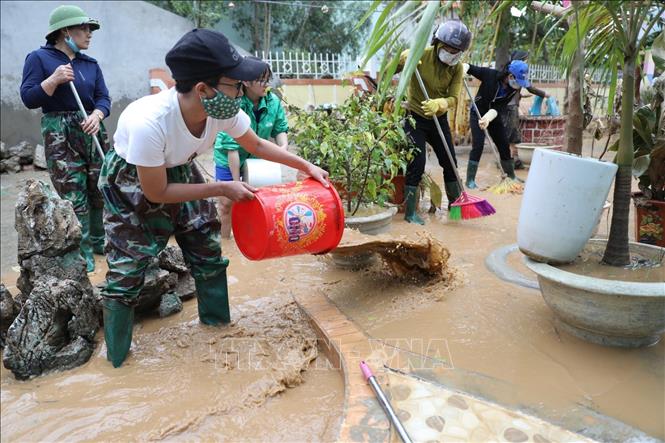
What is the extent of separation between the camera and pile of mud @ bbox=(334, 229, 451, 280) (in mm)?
3115

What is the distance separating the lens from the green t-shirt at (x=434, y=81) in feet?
15.5

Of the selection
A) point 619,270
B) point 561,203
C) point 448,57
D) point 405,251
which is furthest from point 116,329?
point 448,57

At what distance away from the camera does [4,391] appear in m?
→ 2.39

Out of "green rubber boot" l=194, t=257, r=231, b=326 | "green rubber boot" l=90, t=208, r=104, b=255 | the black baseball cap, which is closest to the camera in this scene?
the black baseball cap

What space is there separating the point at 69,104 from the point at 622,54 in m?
3.71

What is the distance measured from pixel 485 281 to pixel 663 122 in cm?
155

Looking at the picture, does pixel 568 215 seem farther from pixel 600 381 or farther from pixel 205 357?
pixel 205 357

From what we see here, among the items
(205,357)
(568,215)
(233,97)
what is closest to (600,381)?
(568,215)

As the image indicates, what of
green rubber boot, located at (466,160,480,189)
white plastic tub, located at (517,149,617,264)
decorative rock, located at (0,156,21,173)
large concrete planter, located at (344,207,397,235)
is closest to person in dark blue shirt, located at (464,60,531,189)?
green rubber boot, located at (466,160,480,189)

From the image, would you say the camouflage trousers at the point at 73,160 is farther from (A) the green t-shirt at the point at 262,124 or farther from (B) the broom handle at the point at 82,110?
(A) the green t-shirt at the point at 262,124

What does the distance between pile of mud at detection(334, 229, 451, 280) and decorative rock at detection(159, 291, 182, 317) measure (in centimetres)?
108

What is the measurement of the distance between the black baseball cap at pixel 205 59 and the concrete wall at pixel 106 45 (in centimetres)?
795

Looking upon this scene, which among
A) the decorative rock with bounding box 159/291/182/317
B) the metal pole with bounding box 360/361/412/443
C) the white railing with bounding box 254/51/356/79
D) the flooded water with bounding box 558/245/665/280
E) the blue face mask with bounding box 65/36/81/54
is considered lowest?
the decorative rock with bounding box 159/291/182/317

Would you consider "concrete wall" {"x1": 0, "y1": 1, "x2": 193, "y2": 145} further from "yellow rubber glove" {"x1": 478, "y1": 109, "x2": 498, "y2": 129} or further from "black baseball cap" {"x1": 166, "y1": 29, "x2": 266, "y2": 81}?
"black baseball cap" {"x1": 166, "y1": 29, "x2": 266, "y2": 81}
